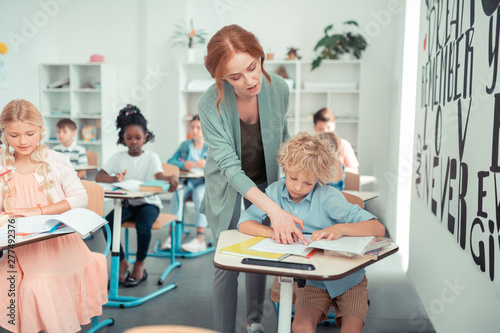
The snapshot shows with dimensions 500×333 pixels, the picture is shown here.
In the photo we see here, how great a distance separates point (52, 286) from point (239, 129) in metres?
1.05

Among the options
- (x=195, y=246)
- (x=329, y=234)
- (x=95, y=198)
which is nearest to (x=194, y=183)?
(x=195, y=246)

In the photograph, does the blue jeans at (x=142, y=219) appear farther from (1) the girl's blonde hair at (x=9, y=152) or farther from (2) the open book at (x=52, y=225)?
(2) the open book at (x=52, y=225)

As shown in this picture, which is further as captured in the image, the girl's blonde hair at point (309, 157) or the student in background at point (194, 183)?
the student in background at point (194, 183)

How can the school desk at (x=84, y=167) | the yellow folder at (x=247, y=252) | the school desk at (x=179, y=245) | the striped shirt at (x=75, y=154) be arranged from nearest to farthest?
the yellow folder at (x=247, y=252)
the school desk at (x=179, y=245)
the school desk at (x=84, y=167)
the striped shirt at (x=75, y=154)

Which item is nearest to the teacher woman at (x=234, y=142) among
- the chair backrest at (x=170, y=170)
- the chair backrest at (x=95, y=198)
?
the chair backrest at (x=95, y=198)

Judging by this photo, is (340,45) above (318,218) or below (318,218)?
above

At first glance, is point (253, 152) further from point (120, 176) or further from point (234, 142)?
point (120, 176)

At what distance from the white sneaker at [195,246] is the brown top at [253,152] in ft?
7.22

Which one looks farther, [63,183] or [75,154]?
[75,154]

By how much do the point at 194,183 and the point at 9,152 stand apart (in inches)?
97.2

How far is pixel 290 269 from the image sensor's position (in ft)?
4.18

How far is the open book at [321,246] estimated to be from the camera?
138 centimetres

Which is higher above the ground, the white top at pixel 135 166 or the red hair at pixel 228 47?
the red hair at pixel 228 47

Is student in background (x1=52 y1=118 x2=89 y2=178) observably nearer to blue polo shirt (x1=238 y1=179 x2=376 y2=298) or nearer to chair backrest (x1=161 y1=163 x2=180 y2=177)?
chair backrest (x1=161 y1=163 x2=180 y2=177)
